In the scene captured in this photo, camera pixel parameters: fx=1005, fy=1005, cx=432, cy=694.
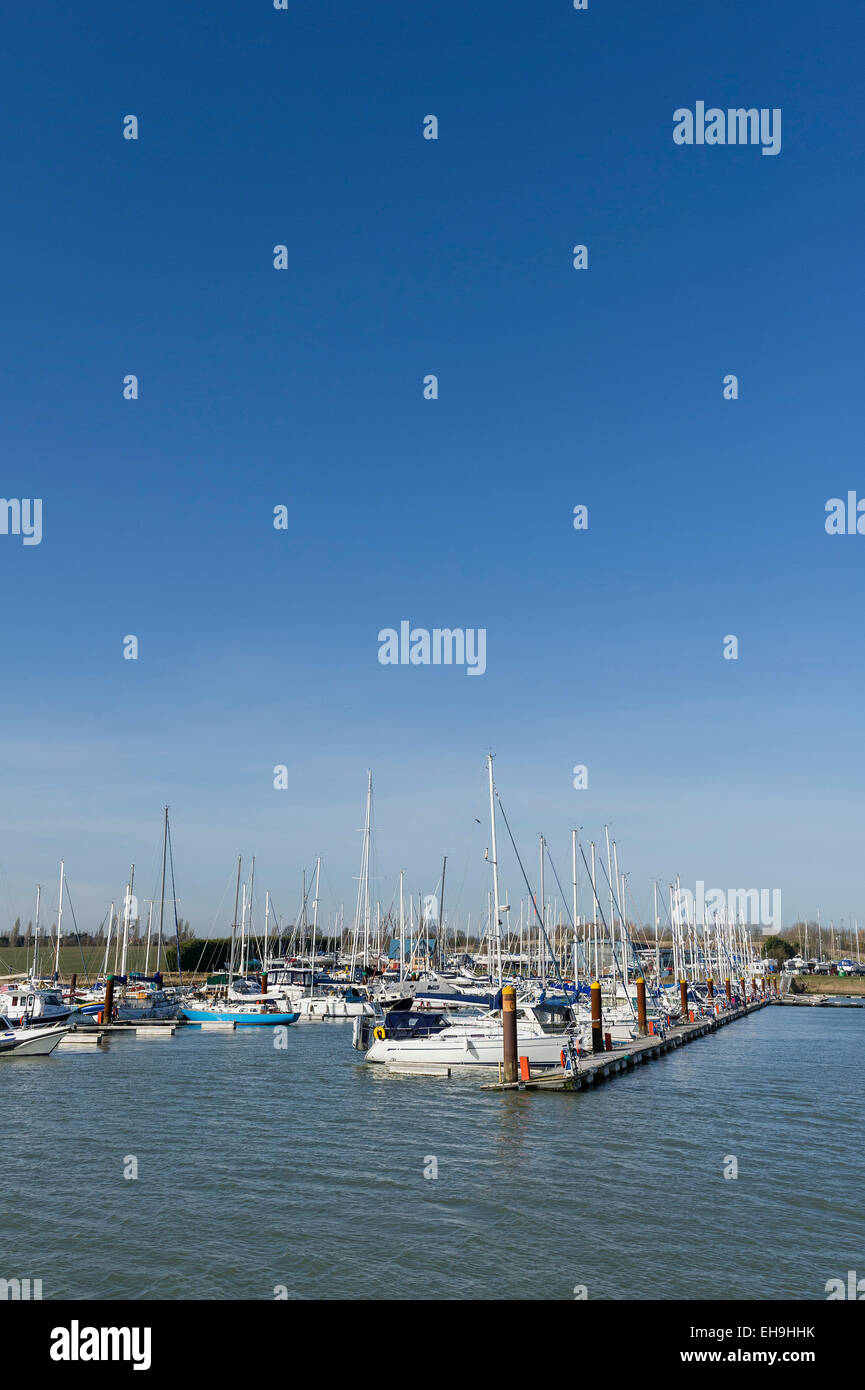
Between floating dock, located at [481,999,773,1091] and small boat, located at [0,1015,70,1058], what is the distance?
2585 cm

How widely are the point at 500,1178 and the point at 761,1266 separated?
8585 mm

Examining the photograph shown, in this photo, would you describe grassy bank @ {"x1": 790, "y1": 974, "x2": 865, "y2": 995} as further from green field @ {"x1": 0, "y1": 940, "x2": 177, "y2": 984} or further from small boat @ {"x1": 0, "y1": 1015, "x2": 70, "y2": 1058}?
small boat @ {"x1": 0, "y1": 1015, "x2": 70, "y2": 1058}

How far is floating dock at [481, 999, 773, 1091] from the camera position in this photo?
41906 mm

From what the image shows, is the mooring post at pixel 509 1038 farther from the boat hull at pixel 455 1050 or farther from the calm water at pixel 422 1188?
the boat hull at pixel 455 1050

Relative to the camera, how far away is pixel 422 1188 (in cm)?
2600

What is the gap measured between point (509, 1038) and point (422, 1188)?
16674 millimetres

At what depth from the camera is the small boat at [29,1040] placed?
54.0m

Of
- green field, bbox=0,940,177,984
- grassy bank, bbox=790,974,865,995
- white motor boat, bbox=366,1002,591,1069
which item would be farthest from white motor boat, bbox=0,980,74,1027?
grassy bank, bbox=790,974,865,995

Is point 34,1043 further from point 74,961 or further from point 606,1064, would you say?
point 74,961

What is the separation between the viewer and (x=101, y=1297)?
713 inches

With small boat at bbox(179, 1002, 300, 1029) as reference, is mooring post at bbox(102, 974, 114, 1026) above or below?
above

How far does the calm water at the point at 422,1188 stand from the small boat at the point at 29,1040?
6.85m
